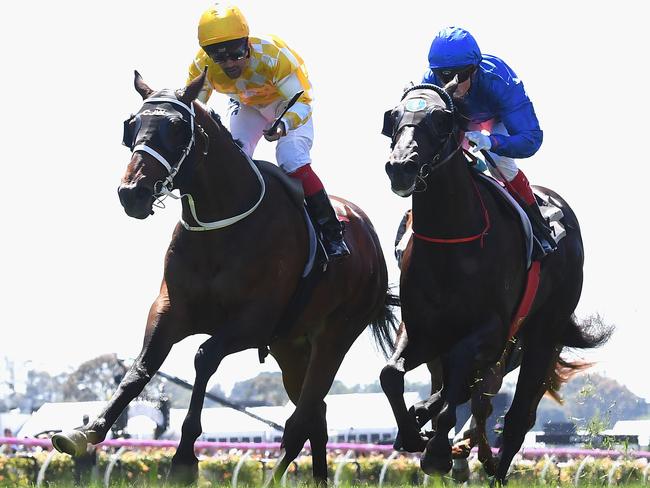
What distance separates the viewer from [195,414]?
7.38 m

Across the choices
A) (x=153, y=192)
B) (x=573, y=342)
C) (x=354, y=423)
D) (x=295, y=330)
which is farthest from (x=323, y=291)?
(x=354, y=423)

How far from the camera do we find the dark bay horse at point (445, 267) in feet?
24.9

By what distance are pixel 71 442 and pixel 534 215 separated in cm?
368

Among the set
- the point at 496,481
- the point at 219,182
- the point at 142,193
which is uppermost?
the point at 219,182

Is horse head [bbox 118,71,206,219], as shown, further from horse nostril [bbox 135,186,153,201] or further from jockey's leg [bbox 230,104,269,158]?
jockey's leg [bbox 230,104,269,158]

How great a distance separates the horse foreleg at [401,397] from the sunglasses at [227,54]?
225cm

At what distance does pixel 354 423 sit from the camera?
44.3 m

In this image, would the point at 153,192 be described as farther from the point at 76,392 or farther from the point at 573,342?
the point at 76,392

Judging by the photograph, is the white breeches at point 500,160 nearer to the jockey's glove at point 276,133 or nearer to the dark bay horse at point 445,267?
the dark bay horse at point 445,267

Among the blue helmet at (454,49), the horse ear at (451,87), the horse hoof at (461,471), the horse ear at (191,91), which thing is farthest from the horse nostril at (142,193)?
the horse hoof at (461,471)

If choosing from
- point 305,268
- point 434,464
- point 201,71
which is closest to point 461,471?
point 305,268

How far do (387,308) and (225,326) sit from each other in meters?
3.05

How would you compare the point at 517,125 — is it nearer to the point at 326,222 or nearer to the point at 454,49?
Answer: the point at 454,49

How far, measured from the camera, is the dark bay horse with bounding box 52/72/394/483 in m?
7.43
